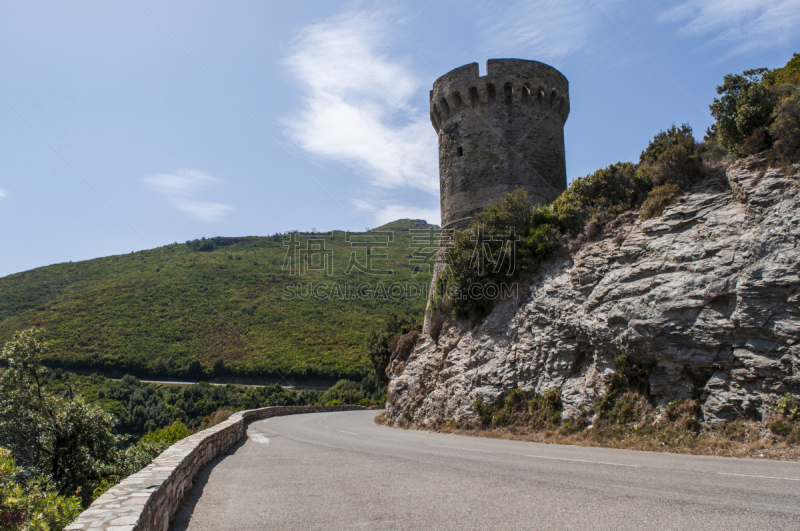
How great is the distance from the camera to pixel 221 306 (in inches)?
2926

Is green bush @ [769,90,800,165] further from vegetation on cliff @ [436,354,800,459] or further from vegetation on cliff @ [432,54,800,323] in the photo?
vegetation on cliff @ [436,354,800,459]

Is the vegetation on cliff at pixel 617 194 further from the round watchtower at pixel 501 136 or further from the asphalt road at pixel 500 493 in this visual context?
the asphalt road at pixel 500 493

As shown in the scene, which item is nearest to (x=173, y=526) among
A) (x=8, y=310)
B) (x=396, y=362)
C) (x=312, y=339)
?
(x=396, y=362)

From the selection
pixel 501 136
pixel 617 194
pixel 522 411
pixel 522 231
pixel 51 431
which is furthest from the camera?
pixel 501 136

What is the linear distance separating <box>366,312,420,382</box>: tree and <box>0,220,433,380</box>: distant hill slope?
22798 millimetres

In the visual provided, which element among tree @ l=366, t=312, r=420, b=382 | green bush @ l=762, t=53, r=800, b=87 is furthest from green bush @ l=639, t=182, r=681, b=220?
tree @ l=366, t=312, r=420, b=382

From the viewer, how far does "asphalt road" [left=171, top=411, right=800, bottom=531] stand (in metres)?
4.28

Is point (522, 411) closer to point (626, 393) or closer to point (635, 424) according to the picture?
point (626, 393)

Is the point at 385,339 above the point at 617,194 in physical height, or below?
below

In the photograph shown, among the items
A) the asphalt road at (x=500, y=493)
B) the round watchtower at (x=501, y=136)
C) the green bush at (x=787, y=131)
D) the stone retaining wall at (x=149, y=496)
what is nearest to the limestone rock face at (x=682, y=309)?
the green bush at (x=787, y=131)

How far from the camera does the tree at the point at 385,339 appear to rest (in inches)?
1183

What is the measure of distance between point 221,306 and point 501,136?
210 ft

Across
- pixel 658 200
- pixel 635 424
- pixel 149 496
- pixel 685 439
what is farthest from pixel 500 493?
pixel 658 200

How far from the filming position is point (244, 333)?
66.5 meters
